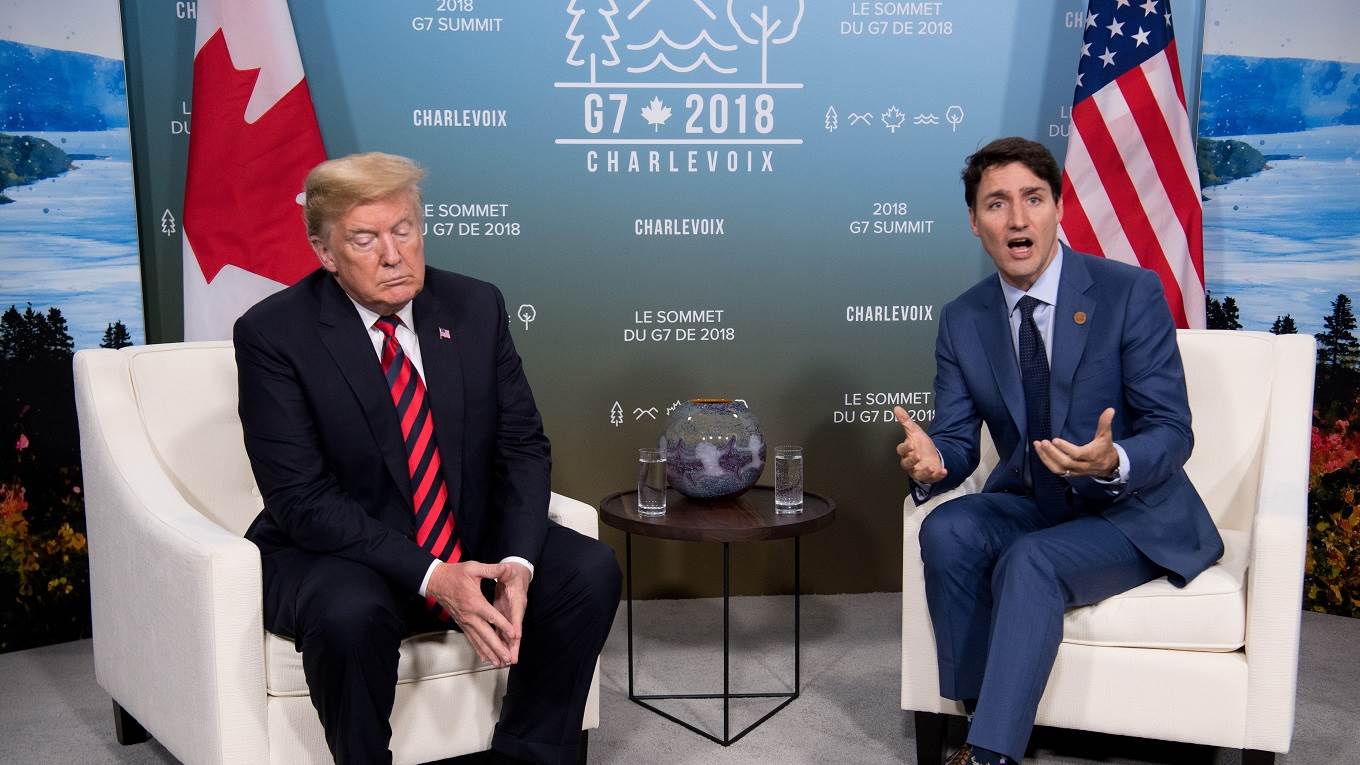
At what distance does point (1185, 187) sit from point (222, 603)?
9.41 feet

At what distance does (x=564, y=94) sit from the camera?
11.9 feet

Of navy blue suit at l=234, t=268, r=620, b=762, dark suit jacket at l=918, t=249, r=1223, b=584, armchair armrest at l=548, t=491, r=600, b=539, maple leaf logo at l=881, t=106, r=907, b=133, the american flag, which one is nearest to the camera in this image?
navy blue suit at l=234, t=268, r=620, b=762

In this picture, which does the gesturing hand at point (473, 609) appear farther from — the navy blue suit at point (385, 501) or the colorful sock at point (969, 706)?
the colorful sock at point (969, 706)

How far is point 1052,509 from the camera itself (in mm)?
2666

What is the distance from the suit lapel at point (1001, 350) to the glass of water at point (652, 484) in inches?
31.4

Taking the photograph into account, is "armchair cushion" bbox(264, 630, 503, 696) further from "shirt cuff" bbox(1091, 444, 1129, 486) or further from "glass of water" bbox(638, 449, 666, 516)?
"shirt cuff" bbox(1091, 444, 1129, 486)

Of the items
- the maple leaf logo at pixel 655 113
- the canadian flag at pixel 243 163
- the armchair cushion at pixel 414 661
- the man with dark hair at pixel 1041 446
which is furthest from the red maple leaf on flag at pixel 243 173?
the man with dark hair at pixel 1041 446

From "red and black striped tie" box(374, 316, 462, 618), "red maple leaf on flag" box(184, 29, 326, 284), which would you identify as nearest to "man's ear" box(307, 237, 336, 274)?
"red and black striped tie" box(374, 316, 462, 618)

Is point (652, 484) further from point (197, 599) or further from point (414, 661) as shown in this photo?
point (197, 599)

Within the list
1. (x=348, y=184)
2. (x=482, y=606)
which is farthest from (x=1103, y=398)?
(x=348, y=184)

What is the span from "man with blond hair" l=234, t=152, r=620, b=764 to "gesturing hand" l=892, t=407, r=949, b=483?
2.28 feet

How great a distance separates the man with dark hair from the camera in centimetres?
239

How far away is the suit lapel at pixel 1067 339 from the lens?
2.61 metres

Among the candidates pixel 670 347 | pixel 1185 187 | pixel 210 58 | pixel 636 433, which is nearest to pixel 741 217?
pixel 670 347
